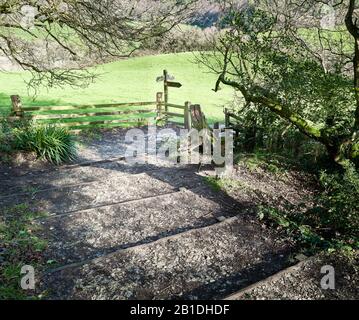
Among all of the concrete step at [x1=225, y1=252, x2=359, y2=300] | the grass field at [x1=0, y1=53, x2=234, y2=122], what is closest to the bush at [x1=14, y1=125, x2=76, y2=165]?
the grass field at [x1=0, y1=53, x2=234, y2=122]

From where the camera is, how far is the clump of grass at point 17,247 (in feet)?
14.3

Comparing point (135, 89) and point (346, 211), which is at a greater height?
point (135, 89)

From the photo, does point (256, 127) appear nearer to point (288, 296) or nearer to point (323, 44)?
point (323, 44)

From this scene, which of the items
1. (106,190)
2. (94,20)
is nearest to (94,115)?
(94,20)

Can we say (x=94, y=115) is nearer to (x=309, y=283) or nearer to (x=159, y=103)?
(x=159, y=103)

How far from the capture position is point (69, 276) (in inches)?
180

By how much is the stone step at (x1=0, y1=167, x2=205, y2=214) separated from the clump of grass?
→ 0.41 metres

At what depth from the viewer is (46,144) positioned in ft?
31.6

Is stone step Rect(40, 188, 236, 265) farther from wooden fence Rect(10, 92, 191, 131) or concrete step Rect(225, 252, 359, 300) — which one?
wooden fence Rect(10, 92, 191, 131)

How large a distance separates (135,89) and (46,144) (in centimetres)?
1691

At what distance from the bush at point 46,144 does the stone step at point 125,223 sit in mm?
3817

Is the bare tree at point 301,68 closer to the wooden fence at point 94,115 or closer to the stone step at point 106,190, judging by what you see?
the stone step at point 106,190

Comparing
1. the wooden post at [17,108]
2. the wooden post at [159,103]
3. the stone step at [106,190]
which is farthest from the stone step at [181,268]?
the wooden post at [159,103]
